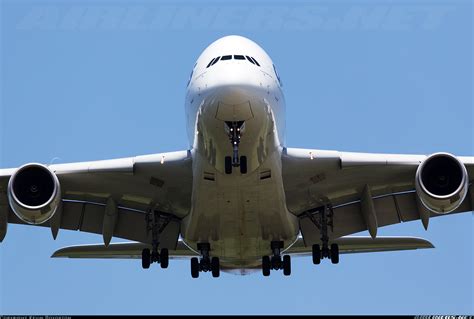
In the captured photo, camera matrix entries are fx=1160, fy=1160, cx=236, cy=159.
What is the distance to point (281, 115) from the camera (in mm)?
26250

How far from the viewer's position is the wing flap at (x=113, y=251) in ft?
101

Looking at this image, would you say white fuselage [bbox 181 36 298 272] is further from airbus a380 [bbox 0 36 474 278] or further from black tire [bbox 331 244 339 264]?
black tire [bbox 331 244 339 264]

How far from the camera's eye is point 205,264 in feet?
96.4

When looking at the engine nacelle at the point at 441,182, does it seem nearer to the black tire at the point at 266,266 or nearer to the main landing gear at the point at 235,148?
the main landing gear at the point at 235,148

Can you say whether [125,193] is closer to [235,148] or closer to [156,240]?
[156,240]

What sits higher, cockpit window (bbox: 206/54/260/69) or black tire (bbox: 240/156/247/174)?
cockpit window (bbox: 206/54/260/69)

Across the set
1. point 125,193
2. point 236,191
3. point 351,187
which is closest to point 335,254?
point 351,187

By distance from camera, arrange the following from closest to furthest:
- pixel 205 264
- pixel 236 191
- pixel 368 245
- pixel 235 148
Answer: pixel 235 148
pixel 236 191
pixel 205 264
pixel 368 245

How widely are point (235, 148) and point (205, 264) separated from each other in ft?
19.5

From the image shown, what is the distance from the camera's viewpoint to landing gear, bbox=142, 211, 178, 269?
28953 mm

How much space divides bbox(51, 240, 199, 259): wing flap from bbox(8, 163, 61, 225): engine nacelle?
441 cm

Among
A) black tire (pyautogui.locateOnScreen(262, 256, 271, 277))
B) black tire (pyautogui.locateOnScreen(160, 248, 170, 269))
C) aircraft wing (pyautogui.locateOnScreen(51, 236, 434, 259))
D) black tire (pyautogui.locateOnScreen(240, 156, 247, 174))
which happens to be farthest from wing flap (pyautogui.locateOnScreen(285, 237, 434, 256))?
black tire (pyautogui.locateOnScreen(240, 156, 247, 174))

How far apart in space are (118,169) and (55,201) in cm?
180

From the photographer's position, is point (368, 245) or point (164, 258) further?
point (368, 245)
